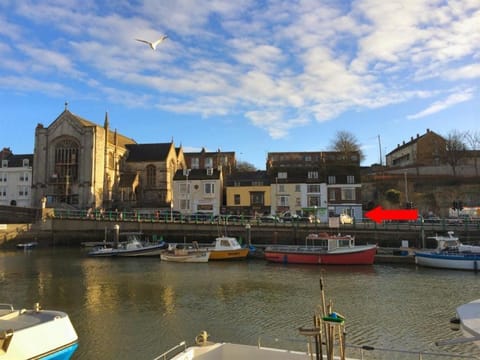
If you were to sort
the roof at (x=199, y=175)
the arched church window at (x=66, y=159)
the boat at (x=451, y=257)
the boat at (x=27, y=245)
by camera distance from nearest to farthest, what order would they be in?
1. the boat at (x=451, y=257)
2. the boat at (x=27, y=245)
3. the roof at (x=199, y=175)
4. the arched church window at (x=66, y=159)

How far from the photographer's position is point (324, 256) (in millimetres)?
35562

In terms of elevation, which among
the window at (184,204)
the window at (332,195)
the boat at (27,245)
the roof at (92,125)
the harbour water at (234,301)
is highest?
the roof at (92,125)

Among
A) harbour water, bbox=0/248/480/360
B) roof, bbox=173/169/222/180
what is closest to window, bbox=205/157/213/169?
roof, bbox=173/169/222/180

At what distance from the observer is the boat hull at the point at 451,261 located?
103 feet

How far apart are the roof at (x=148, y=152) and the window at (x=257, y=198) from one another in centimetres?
2702

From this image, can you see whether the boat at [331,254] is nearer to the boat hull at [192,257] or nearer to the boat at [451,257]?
the boat at [451,257]

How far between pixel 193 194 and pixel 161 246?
2492 cm

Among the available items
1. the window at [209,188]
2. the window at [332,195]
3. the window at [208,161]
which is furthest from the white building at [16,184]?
the window at [332,195]

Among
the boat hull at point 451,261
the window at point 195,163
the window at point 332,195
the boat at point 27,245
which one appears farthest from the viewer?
the window at point 195,163

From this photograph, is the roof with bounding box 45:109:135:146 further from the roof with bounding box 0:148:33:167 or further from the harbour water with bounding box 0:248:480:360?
the harbour water with bounding box 0:248:480:360

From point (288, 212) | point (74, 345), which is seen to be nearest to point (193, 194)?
point (288, 212)

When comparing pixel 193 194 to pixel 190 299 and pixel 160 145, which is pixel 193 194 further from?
pixel 190 299

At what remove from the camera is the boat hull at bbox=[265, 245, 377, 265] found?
1374 inches

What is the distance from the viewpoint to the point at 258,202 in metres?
67.1
